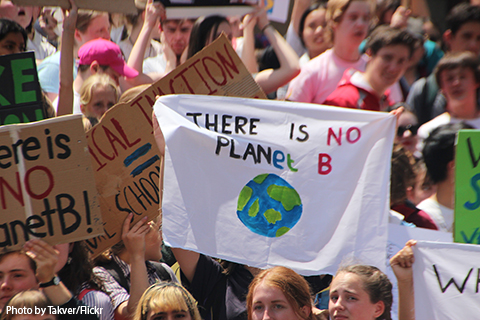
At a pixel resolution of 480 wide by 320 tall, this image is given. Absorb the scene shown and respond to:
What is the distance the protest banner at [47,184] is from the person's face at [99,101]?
1.34 metres

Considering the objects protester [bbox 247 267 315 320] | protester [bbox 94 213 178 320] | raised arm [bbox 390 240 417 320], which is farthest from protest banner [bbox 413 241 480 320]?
protester [bbox 94 213 178 320]

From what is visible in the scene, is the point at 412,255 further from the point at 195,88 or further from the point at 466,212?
the point at 195,88

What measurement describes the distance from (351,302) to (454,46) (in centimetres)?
426

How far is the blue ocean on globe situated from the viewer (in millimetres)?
3779

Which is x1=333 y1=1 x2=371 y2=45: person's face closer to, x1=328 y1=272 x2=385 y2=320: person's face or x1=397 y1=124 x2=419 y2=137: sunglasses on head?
x1=397 y1=124 x2=419 y2=137: sunglasses on head

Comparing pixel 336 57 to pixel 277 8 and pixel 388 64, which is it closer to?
pixel 388 64

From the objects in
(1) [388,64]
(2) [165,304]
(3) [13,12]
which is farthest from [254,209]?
(3) [13,12]

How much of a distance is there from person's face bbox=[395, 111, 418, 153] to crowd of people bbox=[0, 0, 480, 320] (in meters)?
0.01

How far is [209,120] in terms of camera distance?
393 centimetres

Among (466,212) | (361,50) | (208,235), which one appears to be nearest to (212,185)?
(208,235)

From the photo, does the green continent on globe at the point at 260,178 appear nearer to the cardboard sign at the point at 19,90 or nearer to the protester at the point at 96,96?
the cardboard sign at the point at 19,90

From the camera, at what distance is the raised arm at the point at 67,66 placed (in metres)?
4.38

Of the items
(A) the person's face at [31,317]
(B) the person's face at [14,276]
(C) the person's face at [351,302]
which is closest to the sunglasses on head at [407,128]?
(C) the person's face at [351,302]

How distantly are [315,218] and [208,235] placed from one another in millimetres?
628
